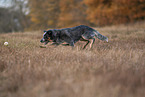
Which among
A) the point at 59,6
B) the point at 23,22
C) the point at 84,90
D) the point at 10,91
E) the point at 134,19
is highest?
the point at 59,6

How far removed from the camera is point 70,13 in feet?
61.2

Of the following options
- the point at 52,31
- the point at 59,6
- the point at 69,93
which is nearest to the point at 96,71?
the point at 69,93

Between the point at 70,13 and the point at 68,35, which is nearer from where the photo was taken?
the point at 68,35

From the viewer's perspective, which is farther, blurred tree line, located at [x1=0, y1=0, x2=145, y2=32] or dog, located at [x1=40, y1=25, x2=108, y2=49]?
blurred tree line, located at [x1=0, y1=0, x2=145, y2=32]

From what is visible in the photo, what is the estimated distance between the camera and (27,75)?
7.39ft

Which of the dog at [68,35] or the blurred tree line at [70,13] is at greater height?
the blurred tree line at [70,13]

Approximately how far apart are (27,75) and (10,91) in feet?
1.39

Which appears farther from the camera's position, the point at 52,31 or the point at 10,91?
the point at 52,31

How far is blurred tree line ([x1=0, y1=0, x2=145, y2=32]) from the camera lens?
13809 mm

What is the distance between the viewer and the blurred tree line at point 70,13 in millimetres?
13809

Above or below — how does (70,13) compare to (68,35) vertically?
above

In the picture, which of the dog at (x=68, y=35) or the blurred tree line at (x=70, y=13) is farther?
the blurred tree line at (x=70, y=13)

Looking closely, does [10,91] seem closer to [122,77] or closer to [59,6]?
[122,77]

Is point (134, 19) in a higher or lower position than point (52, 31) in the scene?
higher
